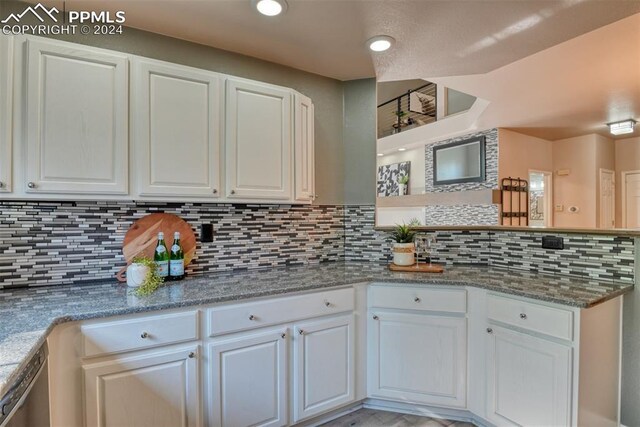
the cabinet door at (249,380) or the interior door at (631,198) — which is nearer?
the cabinet door at (249,380)

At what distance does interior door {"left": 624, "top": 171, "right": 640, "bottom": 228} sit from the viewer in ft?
20.7

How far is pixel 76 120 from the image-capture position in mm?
1540

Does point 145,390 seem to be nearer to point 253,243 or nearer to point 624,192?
point 253,243

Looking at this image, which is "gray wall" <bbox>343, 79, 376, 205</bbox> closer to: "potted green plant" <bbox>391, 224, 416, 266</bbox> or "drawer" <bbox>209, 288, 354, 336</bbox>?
"potted green plant" <bbox>391, 224, 416, 266</bbox>

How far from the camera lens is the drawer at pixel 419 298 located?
6.08ft

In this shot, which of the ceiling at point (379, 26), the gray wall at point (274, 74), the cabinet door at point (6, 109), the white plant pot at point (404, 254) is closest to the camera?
the cabinet door at point (6, 109)

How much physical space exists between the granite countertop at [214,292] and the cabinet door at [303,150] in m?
0.57

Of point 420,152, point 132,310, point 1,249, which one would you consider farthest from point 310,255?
point 420,152

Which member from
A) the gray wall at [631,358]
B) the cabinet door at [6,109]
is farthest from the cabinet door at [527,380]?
the cabinet door at [6,109]

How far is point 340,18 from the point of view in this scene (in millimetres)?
1747

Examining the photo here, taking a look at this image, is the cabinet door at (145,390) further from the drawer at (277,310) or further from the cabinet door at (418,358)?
the cabinet door at (418,358)

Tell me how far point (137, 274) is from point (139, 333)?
42 cm

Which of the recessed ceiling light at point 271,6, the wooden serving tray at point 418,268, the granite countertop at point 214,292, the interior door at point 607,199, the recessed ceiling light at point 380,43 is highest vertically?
the recessed ceiling light at point 380,43

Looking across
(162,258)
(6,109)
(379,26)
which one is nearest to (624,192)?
(379,26)
